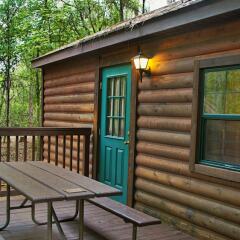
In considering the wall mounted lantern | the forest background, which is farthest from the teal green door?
the forest background

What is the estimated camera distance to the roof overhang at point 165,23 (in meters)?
3.50

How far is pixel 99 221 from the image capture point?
4660mm

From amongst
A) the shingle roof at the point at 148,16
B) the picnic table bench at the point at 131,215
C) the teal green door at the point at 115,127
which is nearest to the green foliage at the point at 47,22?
the teal green door at the point at 115,127

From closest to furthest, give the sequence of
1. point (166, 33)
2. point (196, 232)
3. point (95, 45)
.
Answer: point (196, 232) → point (166, 33) → point (95, 45)

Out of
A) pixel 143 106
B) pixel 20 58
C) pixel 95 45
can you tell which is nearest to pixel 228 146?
pixel 143 106

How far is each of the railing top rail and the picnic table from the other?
1.02 m

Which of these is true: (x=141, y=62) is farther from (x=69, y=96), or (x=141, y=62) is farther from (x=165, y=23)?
(x=69, y=96)

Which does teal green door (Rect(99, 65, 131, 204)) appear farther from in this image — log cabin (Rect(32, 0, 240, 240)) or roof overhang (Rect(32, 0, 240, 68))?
roof overhang (Rect(32, 0, 240, 68))

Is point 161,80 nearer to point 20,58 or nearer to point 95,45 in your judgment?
point 95,45

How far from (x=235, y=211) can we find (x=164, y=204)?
1166 mm

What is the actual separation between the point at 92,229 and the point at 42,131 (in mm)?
1947

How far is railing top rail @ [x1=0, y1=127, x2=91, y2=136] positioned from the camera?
17.5ft

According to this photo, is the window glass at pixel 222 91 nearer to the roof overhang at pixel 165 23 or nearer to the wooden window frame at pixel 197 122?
the wooden window frame at pixel 197 122

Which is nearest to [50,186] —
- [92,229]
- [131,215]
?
[131,215]
